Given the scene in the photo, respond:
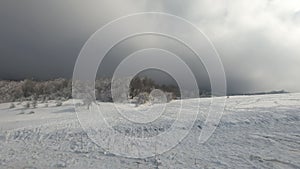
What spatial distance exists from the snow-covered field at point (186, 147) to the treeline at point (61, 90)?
10803 mm

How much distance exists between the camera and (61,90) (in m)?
28.8

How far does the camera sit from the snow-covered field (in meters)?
6.96

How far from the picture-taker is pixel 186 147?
8.35 metres

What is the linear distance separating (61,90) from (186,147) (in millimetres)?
22691

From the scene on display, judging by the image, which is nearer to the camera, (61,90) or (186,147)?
(186,147)

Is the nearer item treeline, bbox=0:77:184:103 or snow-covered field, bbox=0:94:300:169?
snow-covered field, bbox=0:94:300:169

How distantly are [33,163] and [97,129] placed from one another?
334 centimetres

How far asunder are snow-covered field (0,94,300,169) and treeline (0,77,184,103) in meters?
10.8

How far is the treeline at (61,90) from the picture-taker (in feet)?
76.0

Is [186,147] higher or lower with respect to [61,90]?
lower

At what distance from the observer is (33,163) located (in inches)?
284

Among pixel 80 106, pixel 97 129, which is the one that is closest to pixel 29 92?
pixel 80 106

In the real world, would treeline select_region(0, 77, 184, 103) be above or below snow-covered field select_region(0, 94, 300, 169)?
above

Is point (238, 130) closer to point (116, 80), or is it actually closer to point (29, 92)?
point (116, 80)
